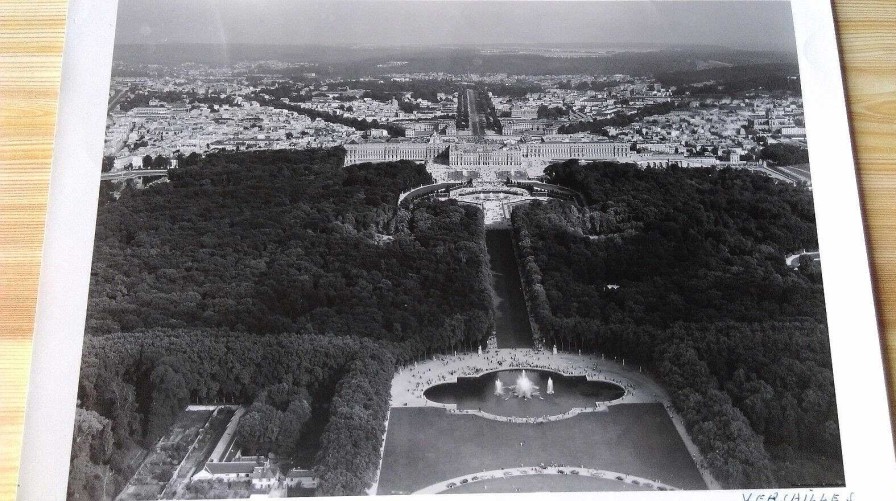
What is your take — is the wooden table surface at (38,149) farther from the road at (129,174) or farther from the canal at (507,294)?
the canal at (507,294)

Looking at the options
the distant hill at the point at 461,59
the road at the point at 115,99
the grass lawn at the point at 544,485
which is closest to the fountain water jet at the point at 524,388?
the grass lawn at the point at 544,485

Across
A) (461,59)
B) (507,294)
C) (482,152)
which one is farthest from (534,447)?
(461,59)

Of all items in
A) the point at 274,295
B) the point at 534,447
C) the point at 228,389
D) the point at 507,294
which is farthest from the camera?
the point at 507,294

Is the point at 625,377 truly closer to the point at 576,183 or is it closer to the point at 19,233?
the point at 576,183

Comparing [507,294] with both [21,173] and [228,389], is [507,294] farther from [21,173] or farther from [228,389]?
[21,173]

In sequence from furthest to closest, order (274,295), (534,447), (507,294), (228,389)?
(507,294) → (274,295) → (228,389) → (534,447)

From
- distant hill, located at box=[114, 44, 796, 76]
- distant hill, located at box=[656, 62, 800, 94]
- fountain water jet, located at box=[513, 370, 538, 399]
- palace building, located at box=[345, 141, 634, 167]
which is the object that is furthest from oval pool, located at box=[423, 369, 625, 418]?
distant hill, located at box=[656, 62, 800, 94]
